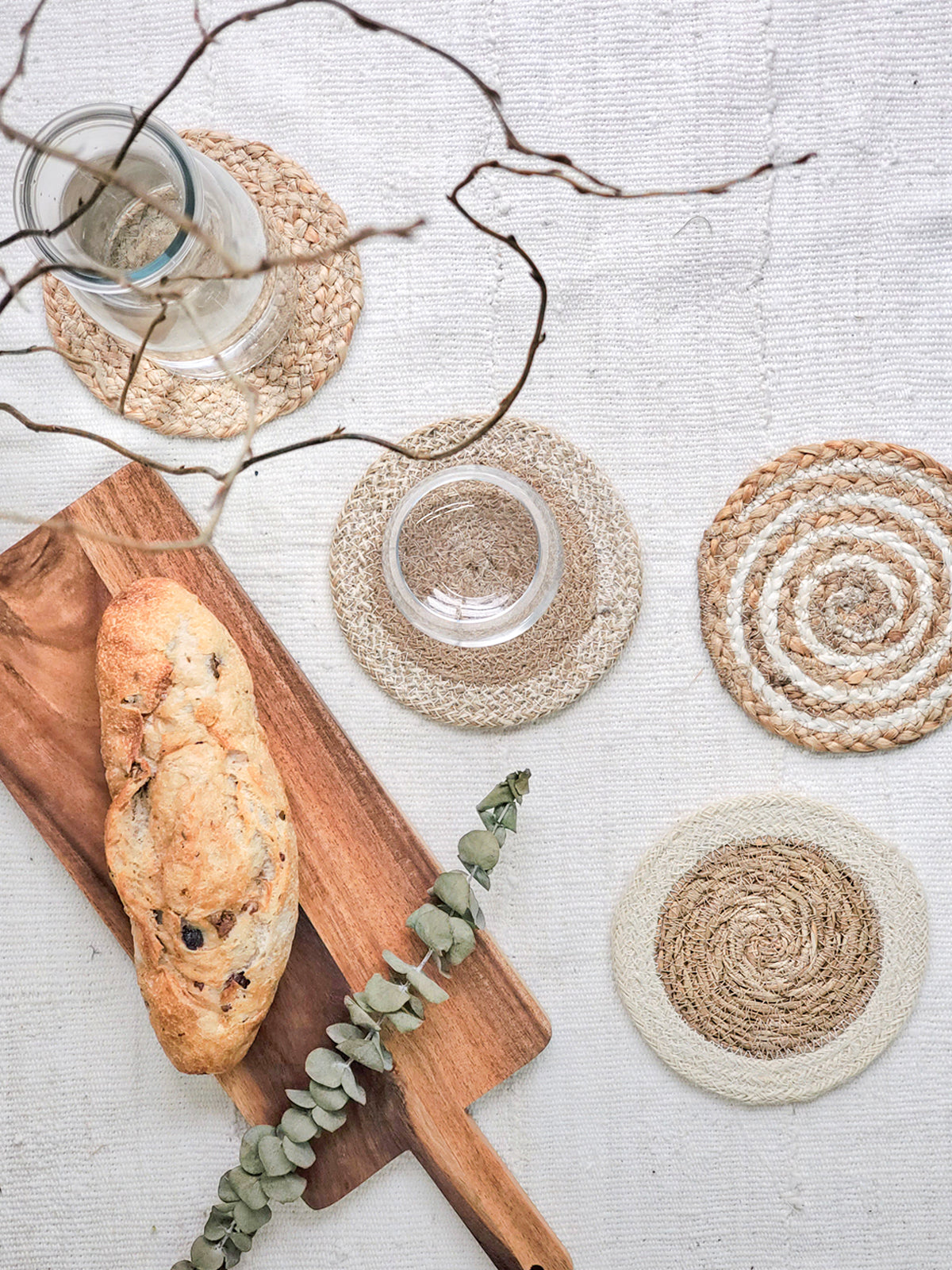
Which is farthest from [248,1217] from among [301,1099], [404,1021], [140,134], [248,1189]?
[140,134]

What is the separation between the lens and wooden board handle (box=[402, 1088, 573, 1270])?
0.89 m

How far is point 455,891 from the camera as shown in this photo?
872mm

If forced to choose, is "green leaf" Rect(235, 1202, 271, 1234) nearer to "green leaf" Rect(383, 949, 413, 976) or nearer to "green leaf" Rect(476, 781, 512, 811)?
"green leaf" Rect(383, 949, 413, 976)

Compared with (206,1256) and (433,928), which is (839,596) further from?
(206,1256)

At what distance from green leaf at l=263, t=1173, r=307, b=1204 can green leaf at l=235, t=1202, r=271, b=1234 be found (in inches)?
1.0

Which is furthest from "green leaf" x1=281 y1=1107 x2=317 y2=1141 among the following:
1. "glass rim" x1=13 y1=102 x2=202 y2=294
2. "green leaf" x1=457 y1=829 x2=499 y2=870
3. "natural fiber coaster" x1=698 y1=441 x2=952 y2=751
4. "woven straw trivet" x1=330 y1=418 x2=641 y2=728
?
"glass rim" x1=13 y1=102 x2=202 y2=294

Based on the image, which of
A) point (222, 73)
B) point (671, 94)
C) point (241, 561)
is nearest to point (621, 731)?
point (241, 561)

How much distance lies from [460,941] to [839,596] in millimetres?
447

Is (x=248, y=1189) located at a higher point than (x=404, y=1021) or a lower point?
lower

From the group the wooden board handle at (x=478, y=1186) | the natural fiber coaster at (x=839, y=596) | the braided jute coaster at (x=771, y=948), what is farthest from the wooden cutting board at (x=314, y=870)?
the natural fiber coaster at (x=839, y=596)

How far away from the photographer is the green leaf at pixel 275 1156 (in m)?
0.87

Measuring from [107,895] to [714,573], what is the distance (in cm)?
60

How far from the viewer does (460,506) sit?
36.1 inches

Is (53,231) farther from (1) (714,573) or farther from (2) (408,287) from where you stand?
(1) (714,573)
